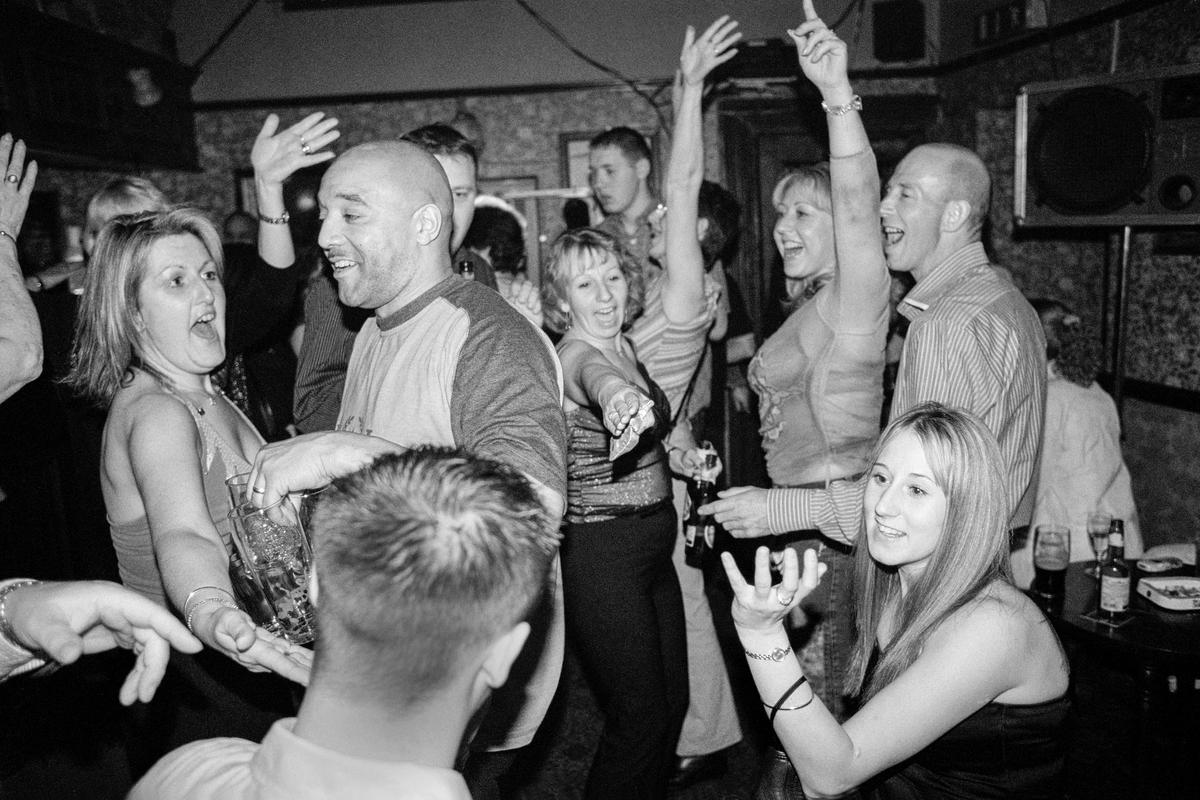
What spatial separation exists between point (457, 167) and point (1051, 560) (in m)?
2.07

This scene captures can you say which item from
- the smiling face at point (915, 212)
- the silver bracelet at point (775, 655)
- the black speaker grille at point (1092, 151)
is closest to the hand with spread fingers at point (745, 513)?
the silver bracelet at point (775, 655)

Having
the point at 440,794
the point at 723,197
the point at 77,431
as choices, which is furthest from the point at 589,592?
the point at 723,197

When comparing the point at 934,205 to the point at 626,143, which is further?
the point at 626,143

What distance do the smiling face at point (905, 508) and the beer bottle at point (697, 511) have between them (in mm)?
800

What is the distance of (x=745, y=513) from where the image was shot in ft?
6.67

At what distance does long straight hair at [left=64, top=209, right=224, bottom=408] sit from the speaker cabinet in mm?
3349

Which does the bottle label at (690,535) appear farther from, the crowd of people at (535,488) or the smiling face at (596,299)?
the smiling face at (596,299)

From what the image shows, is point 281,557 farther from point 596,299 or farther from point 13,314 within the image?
point 596,299

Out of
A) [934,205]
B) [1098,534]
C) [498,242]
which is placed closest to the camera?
[934,205]

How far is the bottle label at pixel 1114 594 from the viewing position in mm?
2418

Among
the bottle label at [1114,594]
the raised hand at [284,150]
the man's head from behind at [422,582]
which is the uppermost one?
the raised hand at [284,150]

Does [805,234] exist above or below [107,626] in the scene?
above

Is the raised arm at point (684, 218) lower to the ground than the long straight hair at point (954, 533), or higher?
higher

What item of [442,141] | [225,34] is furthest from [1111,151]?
[225,34]
